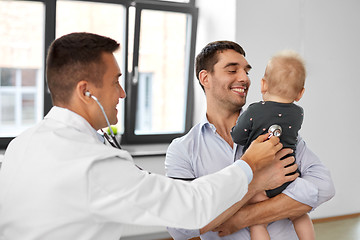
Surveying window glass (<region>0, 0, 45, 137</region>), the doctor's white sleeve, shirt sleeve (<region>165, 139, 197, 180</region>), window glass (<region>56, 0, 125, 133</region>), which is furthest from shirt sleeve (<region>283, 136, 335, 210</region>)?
window glass (<region>0, 0, 45, 137</region>)

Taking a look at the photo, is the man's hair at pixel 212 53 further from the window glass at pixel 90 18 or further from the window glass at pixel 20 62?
the window glass at pixel 20 62

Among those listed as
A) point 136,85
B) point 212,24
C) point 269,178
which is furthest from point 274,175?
point 212,24

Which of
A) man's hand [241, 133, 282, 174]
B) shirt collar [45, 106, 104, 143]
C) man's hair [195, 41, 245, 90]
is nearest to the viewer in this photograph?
shirt collar [45, 106, 104, 143]

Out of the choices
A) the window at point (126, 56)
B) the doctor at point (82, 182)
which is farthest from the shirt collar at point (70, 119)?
the window at point (126, 56)

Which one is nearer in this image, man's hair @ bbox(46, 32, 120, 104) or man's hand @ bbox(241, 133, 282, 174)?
man's hair @ bbox(46, 32, 120, 104)

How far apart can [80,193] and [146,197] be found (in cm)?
17

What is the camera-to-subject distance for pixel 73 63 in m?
1.24

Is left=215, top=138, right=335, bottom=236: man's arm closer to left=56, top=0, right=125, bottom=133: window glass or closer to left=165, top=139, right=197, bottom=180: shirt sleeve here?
left=165, top=139, right=197, bottom=180: shirt sleeve

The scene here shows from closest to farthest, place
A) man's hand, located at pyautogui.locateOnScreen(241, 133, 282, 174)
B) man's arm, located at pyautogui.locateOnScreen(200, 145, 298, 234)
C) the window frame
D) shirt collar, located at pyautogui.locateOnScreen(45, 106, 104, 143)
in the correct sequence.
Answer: shirt collar, located at pyautogui.locateOnScreen(45, 106, 104, 143)
man's hand, located at pyautogui.locateOnScreen(241, 133, 282, 174)
man's arm, located at pyautogui.locateOnScreen(200, 145, 298, 234)
the window frame

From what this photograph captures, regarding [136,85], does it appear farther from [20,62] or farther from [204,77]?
[204,77]

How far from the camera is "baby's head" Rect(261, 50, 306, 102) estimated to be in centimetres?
166

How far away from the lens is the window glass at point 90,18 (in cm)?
364

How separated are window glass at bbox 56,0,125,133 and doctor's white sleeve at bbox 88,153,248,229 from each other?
264cm

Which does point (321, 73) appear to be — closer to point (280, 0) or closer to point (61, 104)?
point (280, 0)
